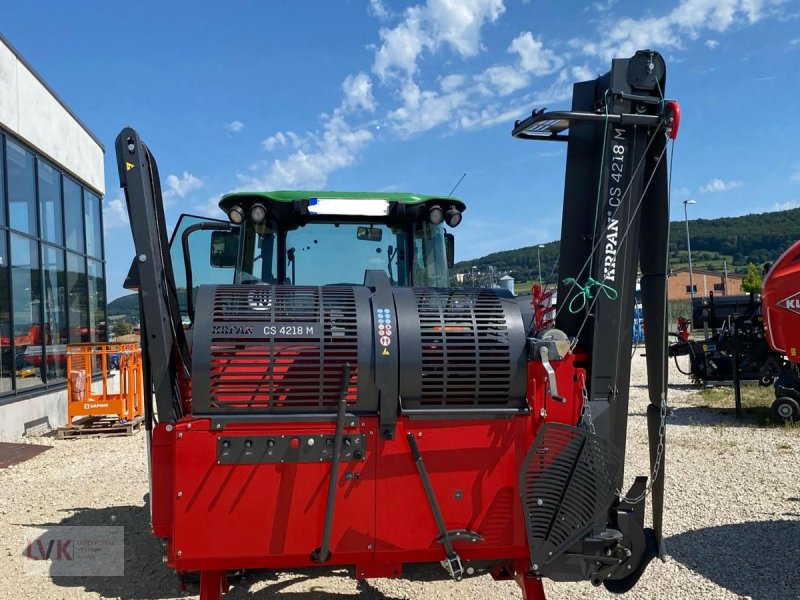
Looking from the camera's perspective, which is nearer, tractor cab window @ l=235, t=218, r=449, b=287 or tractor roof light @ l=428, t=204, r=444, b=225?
tractor roof light @ l=428, t=204, r=444, b=225

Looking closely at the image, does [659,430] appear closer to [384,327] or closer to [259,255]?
[384,327]

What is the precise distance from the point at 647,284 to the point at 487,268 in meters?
1.37

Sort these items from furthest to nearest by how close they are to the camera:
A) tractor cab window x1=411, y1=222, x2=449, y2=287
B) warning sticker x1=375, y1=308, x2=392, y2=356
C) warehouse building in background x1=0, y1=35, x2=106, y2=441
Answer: warehouse building in background x1=0, y1=35, x2=106, y2=441, tractor cab window x1=411, y1=222, x2=449, y2=287, warning sticker x1=375, y1=308, x2=392, y2=356

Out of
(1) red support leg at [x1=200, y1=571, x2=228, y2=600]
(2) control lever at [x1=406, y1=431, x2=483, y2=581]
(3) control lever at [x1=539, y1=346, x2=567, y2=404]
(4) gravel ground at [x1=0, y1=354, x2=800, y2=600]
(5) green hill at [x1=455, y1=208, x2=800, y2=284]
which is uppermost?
(5) green hill at [x1=455, y1=208, x2=800, y2=284]

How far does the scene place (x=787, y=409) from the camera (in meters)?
9.85

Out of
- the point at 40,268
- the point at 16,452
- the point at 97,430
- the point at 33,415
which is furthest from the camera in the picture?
the point at 40,268

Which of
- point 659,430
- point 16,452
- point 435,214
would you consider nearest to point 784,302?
point 659,430

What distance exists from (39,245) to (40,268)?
41cm

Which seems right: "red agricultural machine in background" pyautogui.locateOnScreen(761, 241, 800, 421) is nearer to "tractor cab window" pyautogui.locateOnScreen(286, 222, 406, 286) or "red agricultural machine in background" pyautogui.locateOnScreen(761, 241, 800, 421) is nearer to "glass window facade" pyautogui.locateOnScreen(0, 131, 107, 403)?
"tractor cab window" pyautogui.locateOnScreen(286, 222, 406, 286)

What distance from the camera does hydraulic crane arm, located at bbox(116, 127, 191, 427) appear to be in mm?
2889

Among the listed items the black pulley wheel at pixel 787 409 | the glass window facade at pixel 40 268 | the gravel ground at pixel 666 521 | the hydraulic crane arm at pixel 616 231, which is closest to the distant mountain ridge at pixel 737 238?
the black pulley wheel at pixel 787 409

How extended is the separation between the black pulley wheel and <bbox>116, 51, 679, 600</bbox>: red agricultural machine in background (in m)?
7.95

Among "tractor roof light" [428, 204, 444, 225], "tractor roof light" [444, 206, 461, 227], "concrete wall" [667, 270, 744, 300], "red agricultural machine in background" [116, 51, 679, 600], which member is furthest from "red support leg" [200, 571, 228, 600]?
"concrete wall" [667, 270, 744, 300]

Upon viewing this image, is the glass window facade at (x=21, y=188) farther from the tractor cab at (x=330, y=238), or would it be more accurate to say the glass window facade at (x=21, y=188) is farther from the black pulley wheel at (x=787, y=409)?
the black pulley wheel at (x=787, y=409)
